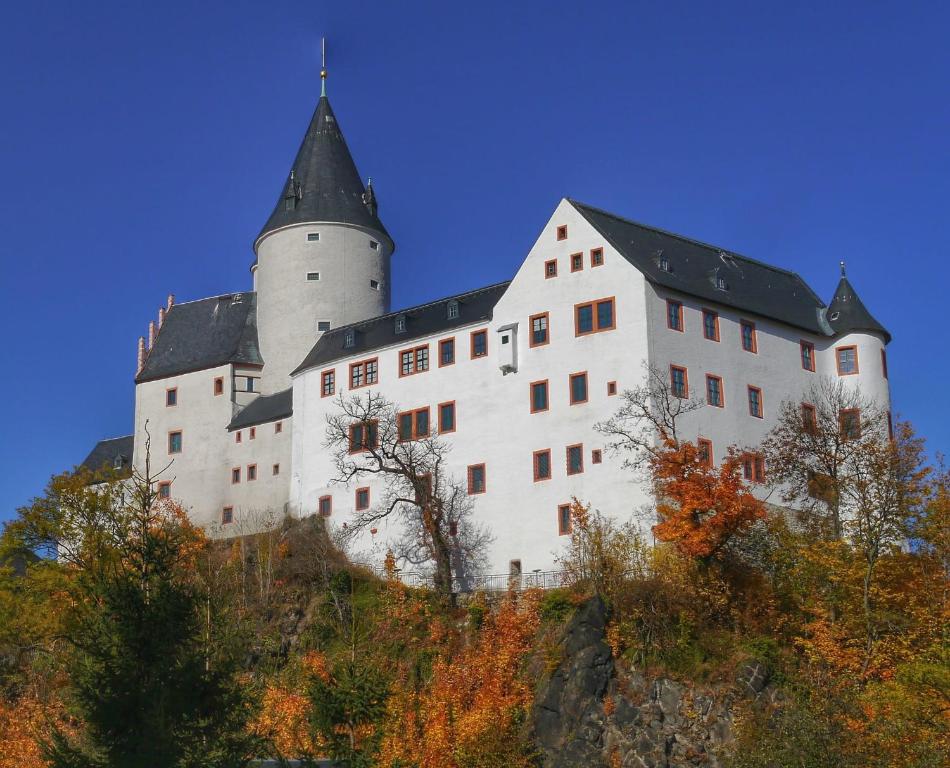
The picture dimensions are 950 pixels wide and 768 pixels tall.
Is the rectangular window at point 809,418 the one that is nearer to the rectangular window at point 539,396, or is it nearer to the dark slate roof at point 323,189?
the rectangular window at point 539,396

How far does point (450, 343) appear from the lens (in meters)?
61.1

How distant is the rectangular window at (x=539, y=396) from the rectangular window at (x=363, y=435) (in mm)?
7103

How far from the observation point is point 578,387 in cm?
5628

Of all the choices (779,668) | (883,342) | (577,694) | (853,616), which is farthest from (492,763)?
(883,342)

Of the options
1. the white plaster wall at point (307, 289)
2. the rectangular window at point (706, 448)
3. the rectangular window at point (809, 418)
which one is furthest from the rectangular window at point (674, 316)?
the white plaster wall at point (307, 289)

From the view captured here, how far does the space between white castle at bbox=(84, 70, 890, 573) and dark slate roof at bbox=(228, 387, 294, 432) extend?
0.39ft

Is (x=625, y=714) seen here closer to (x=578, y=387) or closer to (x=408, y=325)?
(x=578, y=387)

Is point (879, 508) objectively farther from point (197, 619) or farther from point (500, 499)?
point (197, 619)

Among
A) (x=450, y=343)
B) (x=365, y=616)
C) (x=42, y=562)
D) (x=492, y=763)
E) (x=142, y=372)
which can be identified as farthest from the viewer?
(x=142, y=372)

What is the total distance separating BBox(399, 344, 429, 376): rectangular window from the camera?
6181cm

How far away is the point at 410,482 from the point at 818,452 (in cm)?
1551

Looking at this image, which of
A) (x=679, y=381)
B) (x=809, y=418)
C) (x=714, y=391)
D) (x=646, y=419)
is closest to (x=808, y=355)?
(x=809, y=418)

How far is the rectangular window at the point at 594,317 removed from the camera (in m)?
56.3

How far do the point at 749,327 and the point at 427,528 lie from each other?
14432 mm
